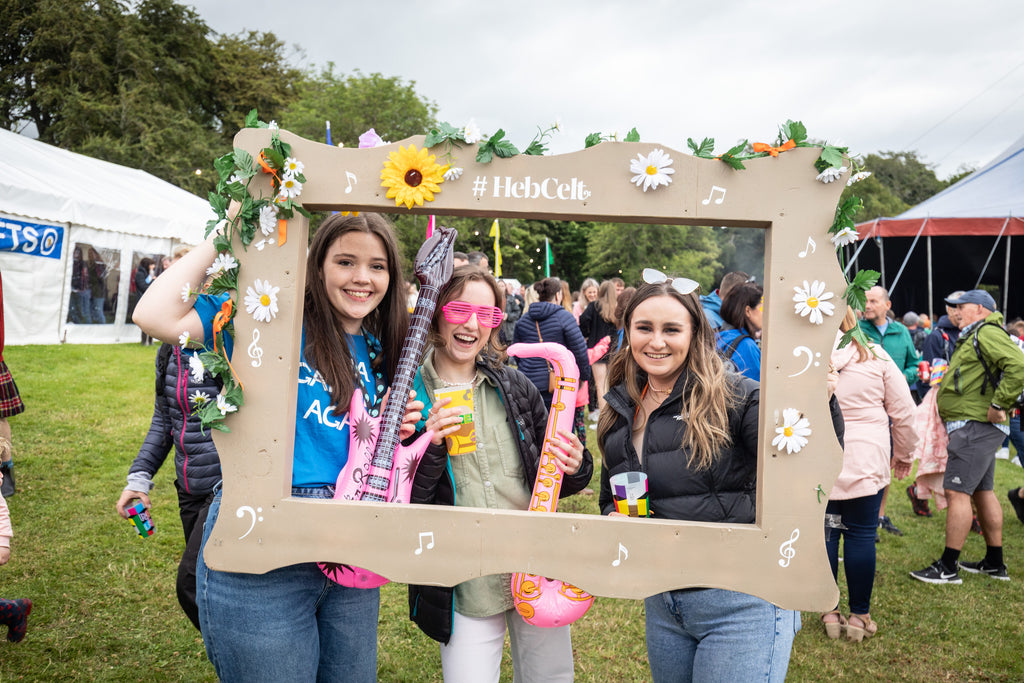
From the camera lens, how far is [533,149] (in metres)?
1.67

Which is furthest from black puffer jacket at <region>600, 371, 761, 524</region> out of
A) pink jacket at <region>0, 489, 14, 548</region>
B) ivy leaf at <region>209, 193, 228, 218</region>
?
pink jacket at <region>0, 489, 14, 548</region>

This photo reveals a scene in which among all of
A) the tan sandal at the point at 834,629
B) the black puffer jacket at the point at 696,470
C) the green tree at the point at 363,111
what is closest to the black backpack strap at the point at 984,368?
the tan sandal at the point at 834,629

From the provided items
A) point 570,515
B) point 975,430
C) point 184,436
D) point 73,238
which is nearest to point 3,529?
point 184,436

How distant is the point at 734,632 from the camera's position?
1.80 metres

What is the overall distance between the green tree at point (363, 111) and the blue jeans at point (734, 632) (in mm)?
22647

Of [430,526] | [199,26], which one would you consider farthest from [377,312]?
[199,26]

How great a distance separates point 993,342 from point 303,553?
5.06 metres

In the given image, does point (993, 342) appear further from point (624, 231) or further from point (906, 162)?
point (906, 162)

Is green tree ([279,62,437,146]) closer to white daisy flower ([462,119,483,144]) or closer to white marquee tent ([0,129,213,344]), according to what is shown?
white marquee tent ([0,129,213,344])

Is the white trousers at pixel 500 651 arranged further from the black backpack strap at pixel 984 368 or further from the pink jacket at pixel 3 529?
the black backpack strap at pixel 984 368

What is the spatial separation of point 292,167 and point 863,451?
3.51 m

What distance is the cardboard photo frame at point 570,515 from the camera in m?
1.63

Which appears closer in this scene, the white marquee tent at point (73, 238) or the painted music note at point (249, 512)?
the painted music note at point (249, 512)

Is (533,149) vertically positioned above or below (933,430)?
above
